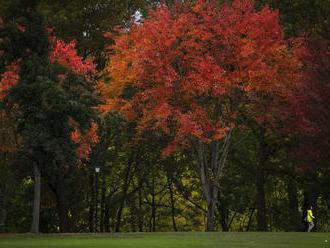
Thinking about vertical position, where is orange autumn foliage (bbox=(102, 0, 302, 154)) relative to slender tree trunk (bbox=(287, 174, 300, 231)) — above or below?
above

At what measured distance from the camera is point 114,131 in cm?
3581

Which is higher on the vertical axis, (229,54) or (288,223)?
(229,54)

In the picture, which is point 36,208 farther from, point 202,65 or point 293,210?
point 293,210

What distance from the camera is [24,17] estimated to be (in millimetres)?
24484

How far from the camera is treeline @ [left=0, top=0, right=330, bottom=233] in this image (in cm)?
2484

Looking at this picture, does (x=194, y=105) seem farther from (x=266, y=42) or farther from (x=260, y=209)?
(x=260, y=209)

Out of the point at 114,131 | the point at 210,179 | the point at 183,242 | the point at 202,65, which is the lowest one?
the point at 183,242

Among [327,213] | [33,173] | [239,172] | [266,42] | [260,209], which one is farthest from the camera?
[327,213]

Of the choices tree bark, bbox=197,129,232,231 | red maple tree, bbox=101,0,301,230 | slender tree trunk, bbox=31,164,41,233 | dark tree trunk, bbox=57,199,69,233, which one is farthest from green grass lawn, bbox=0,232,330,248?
dark tree trunk, bbox=57,199,69,233

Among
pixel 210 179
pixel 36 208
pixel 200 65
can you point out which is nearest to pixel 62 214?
pixel 36 208

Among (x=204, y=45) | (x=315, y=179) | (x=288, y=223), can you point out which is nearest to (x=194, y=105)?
(x=204, y=45)

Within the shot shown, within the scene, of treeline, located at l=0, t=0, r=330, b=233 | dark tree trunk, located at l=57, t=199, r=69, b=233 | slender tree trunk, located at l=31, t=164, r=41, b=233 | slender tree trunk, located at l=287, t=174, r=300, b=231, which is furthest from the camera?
slender tree trunk, located at l=287, t=174, r=300, b=231

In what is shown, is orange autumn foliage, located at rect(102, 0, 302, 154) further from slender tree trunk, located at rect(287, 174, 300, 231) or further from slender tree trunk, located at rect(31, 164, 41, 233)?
slender tree trunk, located at rect(287, 174, 300, 231)

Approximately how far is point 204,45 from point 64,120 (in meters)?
10.8
